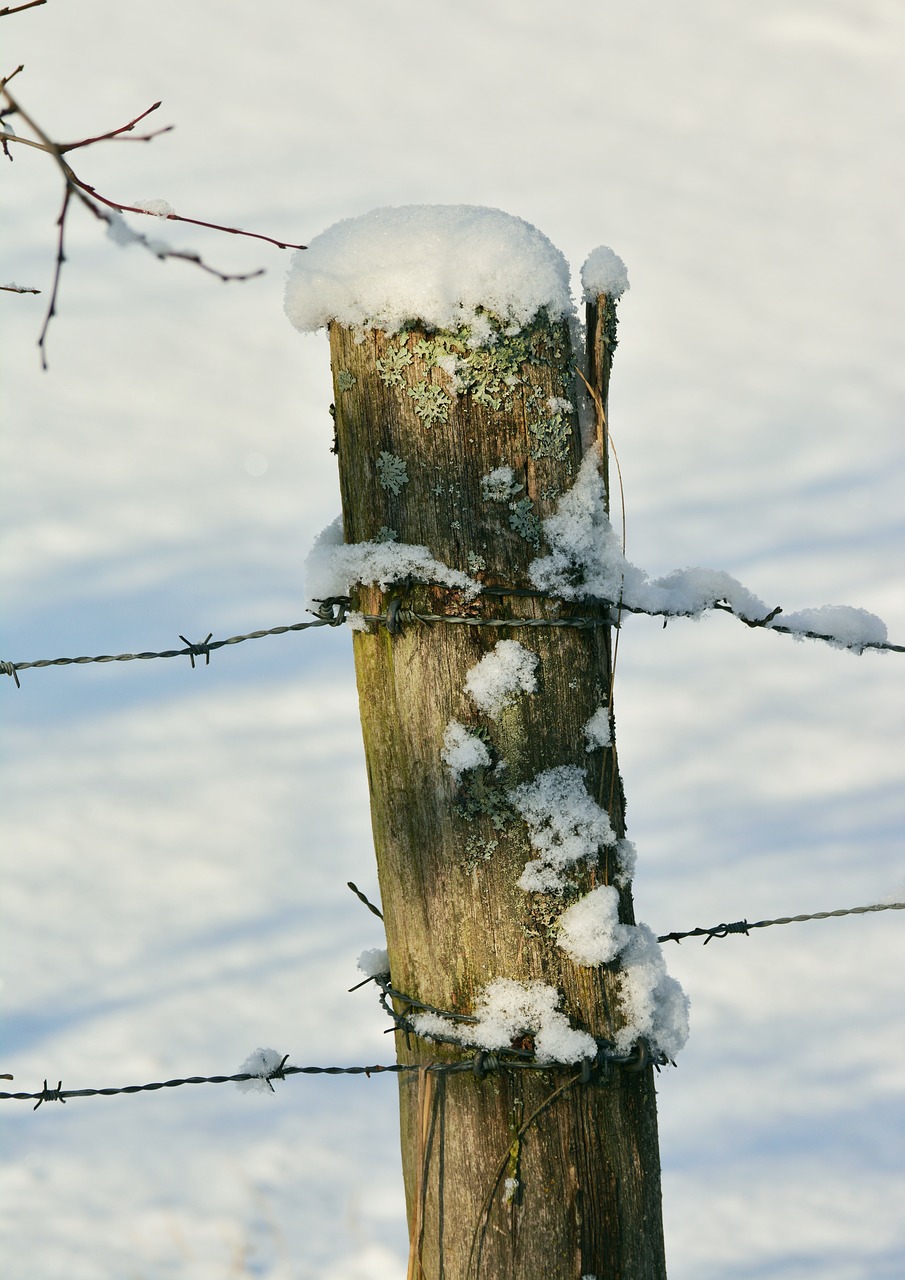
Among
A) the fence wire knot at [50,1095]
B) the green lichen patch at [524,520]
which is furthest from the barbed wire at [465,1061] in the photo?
the green lichen patch at [524,520]

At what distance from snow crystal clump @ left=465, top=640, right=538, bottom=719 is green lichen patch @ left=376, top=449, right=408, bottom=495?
308 mm

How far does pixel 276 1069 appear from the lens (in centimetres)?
197

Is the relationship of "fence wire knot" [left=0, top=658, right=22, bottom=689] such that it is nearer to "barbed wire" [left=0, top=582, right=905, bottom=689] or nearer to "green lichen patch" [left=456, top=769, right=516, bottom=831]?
"barbed wire" [left=0, top=582, right=905, bottom=689]

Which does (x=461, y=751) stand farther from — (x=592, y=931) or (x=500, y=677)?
(x=592, y=931)

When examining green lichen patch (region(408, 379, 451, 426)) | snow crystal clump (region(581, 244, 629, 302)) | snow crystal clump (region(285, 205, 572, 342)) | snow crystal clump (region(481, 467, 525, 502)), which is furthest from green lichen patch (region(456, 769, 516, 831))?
snow crystal clump (region(581, 244, 629, 302))

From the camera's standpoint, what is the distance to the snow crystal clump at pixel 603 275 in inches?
73.3

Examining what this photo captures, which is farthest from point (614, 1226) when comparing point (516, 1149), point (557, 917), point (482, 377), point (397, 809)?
point (482, 377)

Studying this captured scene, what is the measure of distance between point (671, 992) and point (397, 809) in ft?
1.84

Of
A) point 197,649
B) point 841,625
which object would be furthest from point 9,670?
point 841,625

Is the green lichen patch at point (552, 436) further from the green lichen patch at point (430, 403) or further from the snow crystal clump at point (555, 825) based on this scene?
the snow crystal clump at point (555, 825)

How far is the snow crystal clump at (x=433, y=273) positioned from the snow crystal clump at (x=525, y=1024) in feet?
3.45

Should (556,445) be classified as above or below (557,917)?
above

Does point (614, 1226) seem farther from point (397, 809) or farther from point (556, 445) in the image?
point (556, 445)

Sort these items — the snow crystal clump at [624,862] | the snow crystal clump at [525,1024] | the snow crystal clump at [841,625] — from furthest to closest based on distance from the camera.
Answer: the snow crystal clump at [841,625] → the snow crystal clump at [624,862] → the snow crystal clump at [525,1024]
